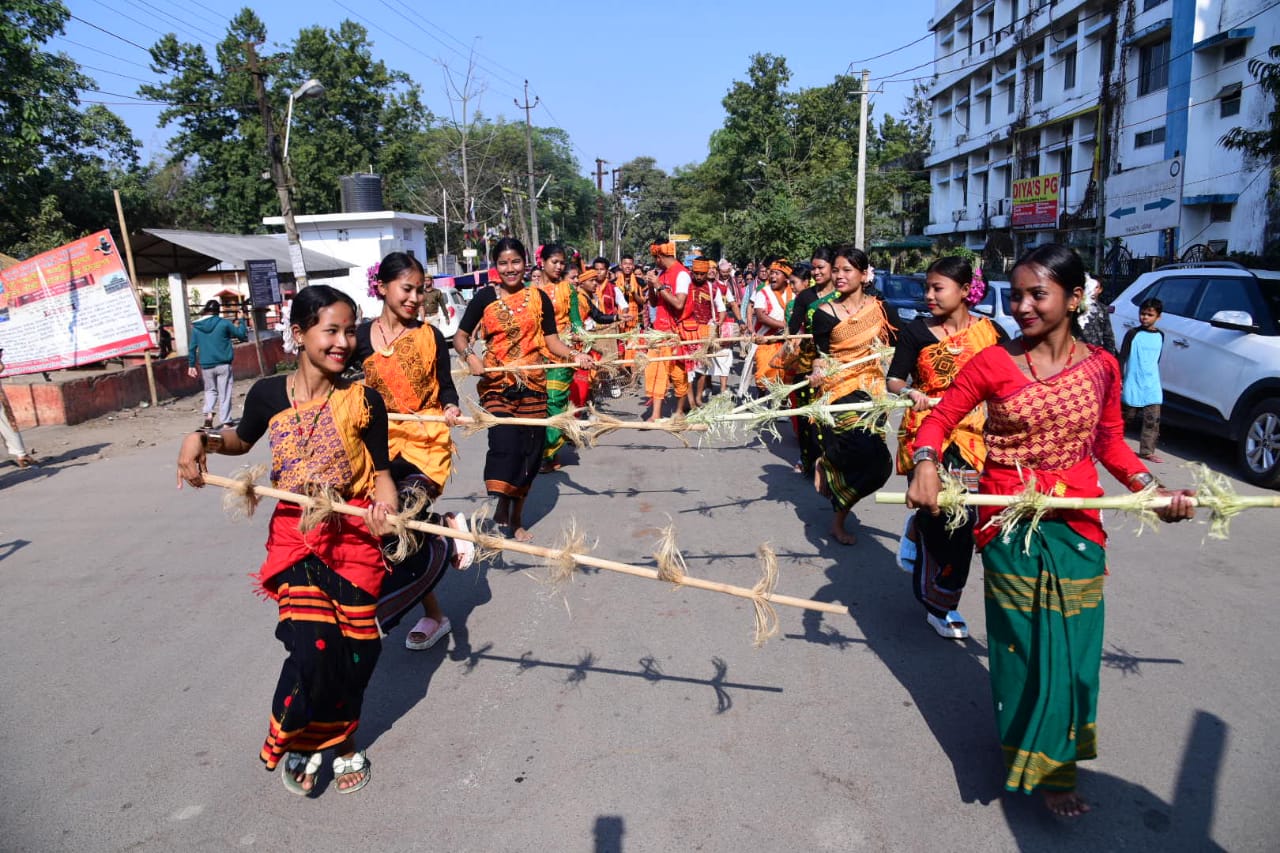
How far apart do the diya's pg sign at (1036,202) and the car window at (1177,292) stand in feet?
81.2

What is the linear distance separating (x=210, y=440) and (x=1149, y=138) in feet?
100

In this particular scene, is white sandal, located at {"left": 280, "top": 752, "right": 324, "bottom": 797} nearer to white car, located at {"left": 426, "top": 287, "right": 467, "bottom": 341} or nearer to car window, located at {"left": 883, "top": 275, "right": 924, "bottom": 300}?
white car, located at {"left": 426, "top": 287, "right": 467, "bottom": 341}

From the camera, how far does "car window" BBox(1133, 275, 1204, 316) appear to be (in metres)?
8.63

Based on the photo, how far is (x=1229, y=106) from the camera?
73.6ft

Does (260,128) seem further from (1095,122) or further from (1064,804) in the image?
(1064,804)

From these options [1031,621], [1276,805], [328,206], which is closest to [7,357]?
[1031,621]

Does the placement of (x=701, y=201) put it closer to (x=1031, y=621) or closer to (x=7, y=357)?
(x=7, y=357)

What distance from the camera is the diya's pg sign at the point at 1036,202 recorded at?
3167 centimetres

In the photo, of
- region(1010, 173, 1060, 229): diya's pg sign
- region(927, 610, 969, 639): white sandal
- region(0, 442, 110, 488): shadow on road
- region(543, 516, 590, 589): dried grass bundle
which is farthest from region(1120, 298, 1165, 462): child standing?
region(1010, 173, 1060, 229): diya's pg sign

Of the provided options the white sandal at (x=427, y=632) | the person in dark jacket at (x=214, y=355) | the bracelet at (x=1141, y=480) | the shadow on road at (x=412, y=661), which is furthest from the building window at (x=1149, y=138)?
the white sandal at (x=427, y=632)

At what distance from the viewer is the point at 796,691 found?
380cm

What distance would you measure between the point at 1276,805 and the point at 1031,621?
102cm

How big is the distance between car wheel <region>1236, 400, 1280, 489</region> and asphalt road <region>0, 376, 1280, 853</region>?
4.24ft

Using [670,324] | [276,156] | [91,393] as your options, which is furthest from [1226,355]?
[276,156]
